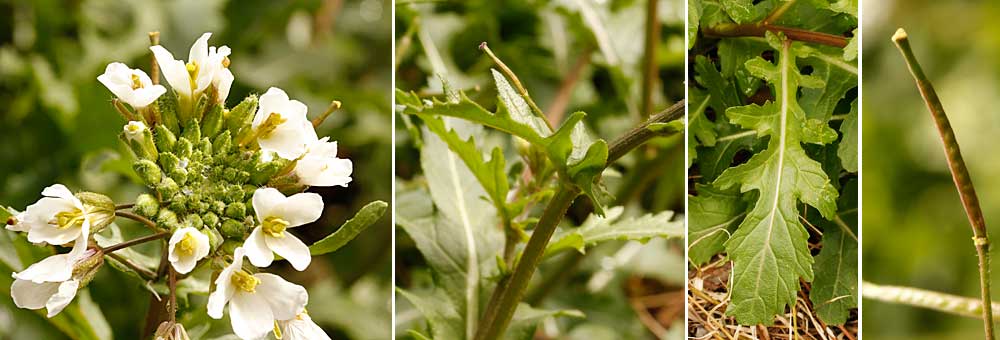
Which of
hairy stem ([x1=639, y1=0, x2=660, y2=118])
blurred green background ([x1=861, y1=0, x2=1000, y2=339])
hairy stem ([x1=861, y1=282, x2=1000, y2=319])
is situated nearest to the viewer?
hairy stem ([x1=861, y1=282, x2=1000, y2=319])

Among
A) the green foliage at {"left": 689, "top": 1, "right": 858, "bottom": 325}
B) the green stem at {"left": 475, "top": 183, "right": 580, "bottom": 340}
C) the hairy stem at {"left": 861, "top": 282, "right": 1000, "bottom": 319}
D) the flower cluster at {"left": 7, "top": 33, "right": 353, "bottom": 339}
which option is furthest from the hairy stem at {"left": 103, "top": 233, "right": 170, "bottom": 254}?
the hairy stem at {"left": 861, "top": 282, "right": 1000, "bottom": 319}

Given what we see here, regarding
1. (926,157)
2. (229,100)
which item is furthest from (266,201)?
(926,157)

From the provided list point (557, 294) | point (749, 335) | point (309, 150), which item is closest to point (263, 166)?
point (309, 150)

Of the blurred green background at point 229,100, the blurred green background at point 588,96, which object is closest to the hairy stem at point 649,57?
the blurred green background at point 588,96

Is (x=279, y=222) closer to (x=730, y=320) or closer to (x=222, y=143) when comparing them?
Result: (x=222, y=143)

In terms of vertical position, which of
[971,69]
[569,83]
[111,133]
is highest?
[971,69]

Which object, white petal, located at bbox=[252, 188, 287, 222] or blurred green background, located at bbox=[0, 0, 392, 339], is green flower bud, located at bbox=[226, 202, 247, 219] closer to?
white petal, located at bbox=[252, 188, 287, 222]

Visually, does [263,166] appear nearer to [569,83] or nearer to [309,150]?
[309,150]
